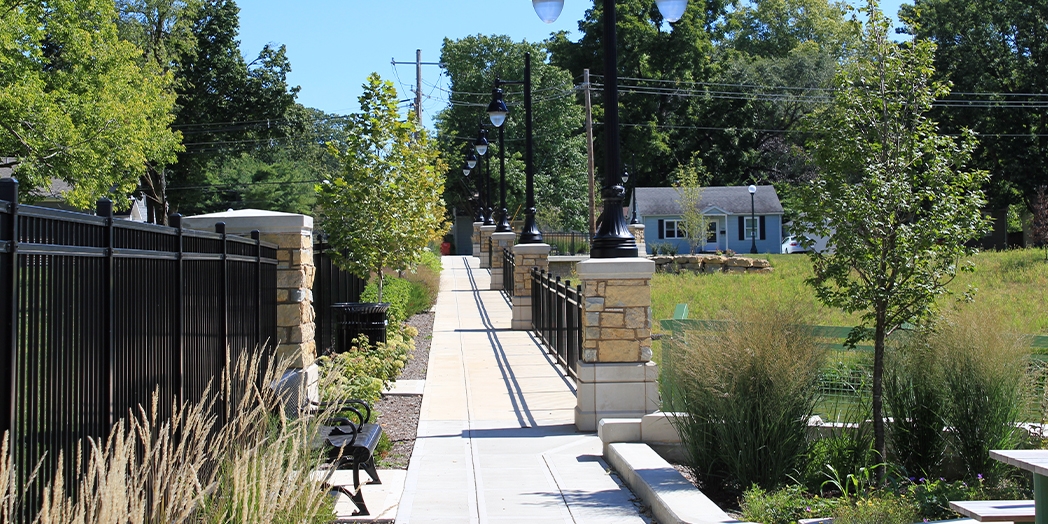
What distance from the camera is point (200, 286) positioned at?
6273 mm

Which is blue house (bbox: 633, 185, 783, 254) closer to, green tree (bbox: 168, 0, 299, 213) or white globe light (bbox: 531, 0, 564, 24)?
green tree (bbox: 168, 0, 299, 213)

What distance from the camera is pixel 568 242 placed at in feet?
180

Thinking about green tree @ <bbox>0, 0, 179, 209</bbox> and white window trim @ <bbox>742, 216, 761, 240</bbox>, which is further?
white window trim @ <bbox>742, 216, 761, 240</bbox>

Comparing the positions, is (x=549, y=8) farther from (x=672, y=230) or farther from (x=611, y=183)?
(x=672, y=230)

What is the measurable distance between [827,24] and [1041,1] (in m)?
26.0

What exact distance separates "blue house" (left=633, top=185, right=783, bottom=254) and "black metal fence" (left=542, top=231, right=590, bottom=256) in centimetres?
552

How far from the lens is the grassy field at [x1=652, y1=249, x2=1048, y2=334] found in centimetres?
1772

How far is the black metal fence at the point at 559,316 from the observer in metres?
12.1

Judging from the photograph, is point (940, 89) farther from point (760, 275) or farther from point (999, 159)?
point (999, 159)

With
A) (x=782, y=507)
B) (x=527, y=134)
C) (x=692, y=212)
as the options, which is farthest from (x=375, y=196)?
(x=692, y=212)

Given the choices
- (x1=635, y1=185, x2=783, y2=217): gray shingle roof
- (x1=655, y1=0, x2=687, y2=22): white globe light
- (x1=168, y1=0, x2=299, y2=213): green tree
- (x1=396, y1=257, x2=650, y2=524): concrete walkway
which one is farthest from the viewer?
(x1=635, y1=185, x2=783, y2=217): gray shingle roof

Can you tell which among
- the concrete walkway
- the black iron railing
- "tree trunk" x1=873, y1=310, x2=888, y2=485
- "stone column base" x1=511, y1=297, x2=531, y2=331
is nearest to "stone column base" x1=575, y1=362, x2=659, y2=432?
the concrete walkway

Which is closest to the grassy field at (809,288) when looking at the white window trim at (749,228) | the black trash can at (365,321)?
the black trash can at (365,321)

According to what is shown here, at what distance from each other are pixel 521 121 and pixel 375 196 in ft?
143
